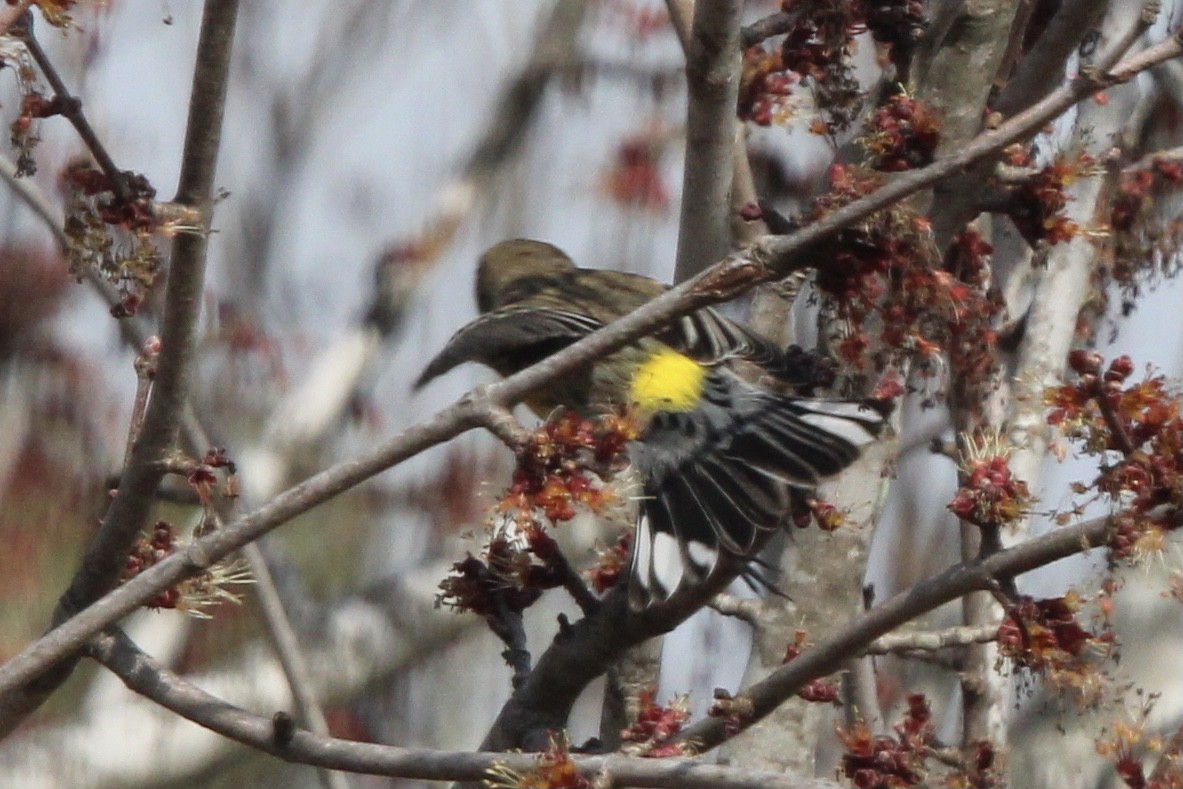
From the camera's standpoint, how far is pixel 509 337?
4.02m

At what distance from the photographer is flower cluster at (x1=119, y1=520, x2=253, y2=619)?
2967 millimetres

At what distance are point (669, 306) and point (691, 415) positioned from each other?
194cm

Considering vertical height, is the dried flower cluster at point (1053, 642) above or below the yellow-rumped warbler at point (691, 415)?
below

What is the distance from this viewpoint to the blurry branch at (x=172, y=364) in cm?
238

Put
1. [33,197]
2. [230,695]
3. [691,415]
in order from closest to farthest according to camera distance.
Answer: [33,197] → [691,415] → [230,695]

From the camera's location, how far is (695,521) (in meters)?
3.48

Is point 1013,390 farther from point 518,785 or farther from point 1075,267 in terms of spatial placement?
point 518,785

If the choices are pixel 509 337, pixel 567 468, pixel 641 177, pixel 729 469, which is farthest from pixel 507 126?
pixel 567 468

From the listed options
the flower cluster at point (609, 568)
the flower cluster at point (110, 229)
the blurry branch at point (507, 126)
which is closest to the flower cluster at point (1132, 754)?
the flower cluster at point (609, 568)

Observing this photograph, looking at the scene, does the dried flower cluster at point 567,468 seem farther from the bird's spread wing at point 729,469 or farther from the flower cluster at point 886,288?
the bird's spread wing at point 729,469

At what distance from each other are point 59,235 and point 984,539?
1.76 metres

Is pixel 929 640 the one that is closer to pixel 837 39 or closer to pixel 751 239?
pixel 751 239

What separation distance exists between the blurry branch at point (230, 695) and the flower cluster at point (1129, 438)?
14.0 feet

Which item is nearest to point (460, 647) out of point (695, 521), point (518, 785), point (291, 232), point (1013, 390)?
point (291, 232)
